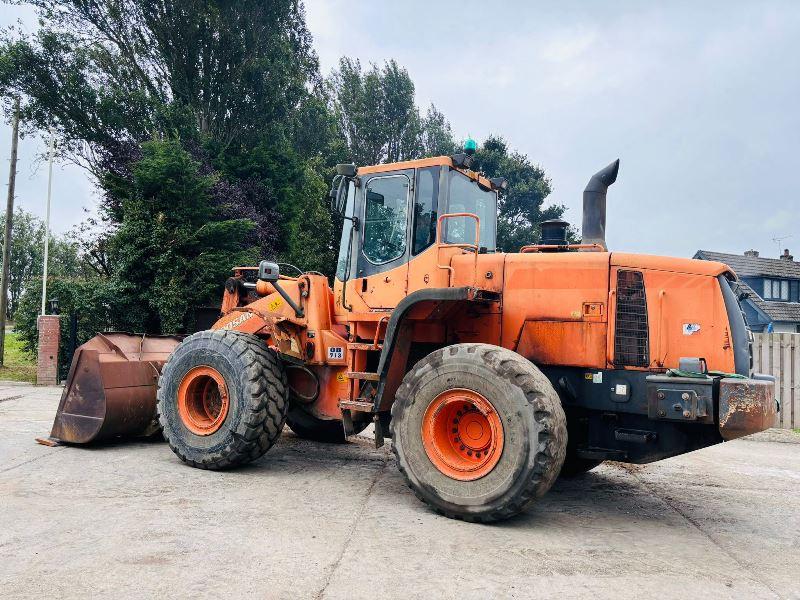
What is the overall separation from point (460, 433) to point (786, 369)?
924 cm

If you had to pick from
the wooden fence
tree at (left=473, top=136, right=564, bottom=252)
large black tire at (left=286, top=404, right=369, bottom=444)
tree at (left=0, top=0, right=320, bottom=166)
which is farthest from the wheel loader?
tree at (left=473, top=136, right=564, bottom=252)

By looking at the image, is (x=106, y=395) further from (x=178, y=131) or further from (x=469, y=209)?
(x=178, y=131)

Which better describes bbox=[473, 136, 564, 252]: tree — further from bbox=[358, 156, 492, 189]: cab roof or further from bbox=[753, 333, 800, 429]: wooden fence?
bbox=[358, 156, 492, 189]: cab roof

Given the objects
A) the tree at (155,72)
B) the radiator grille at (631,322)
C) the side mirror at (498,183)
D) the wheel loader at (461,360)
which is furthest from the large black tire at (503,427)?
the tree at (155,72)

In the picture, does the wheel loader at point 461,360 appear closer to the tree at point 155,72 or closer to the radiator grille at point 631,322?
the radiator grille at point 631,322

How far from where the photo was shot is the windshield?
632 cm

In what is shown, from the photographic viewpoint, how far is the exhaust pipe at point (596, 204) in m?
6.39

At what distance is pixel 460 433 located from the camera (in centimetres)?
535

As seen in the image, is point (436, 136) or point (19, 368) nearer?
point (19, 368)

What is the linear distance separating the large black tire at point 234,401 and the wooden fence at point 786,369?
939cm

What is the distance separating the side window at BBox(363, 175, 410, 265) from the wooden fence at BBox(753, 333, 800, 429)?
27.9ft

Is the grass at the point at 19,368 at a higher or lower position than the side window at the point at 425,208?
lower

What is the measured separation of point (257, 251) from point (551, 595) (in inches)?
575

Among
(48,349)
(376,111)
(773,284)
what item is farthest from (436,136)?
(48,349)
